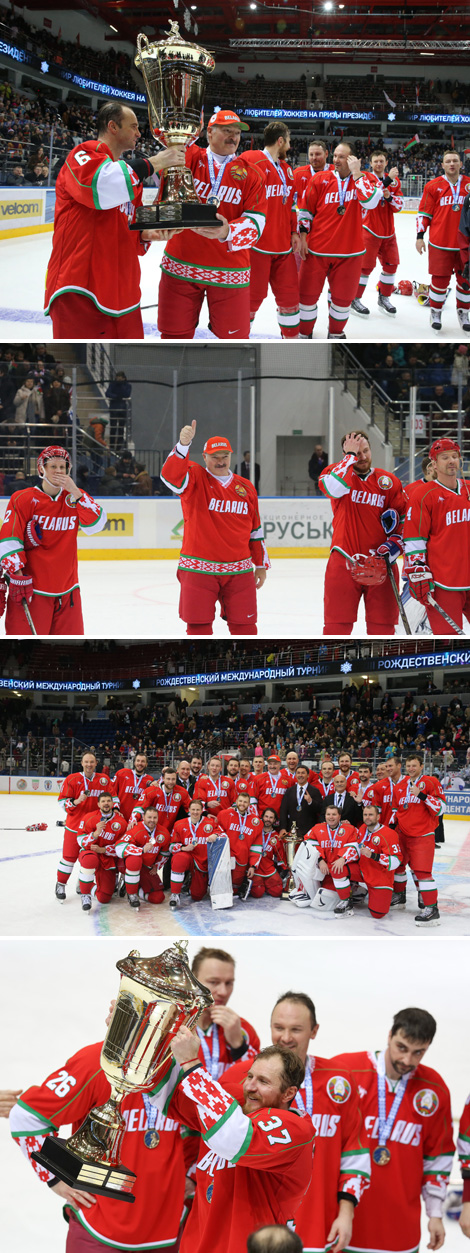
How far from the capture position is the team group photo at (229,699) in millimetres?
2328

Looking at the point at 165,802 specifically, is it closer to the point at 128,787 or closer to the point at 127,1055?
the point at 128,787

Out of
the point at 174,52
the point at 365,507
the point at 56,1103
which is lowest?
the point at 56,1103

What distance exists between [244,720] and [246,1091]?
5.90 meters

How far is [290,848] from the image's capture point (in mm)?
7297

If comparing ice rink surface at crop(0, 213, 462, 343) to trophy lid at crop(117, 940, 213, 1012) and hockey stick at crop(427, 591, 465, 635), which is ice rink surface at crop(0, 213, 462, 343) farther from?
trophy lid at crop(117, 940, 213, 1012)

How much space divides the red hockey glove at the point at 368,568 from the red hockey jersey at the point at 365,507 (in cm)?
4

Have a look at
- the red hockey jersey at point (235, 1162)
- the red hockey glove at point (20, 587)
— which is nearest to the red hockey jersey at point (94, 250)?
the red hockey glove at point (20, 587)

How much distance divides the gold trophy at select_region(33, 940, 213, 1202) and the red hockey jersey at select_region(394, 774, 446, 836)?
474 cm

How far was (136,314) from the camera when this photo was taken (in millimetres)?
4613

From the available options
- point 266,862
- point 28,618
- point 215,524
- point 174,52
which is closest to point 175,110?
point 174,52

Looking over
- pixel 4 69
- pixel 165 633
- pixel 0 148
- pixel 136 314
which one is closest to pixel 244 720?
pixel 165 633

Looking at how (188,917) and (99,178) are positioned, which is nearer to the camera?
(99,178)

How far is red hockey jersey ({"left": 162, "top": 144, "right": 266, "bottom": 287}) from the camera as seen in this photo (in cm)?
462

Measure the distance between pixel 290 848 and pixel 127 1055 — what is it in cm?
521
